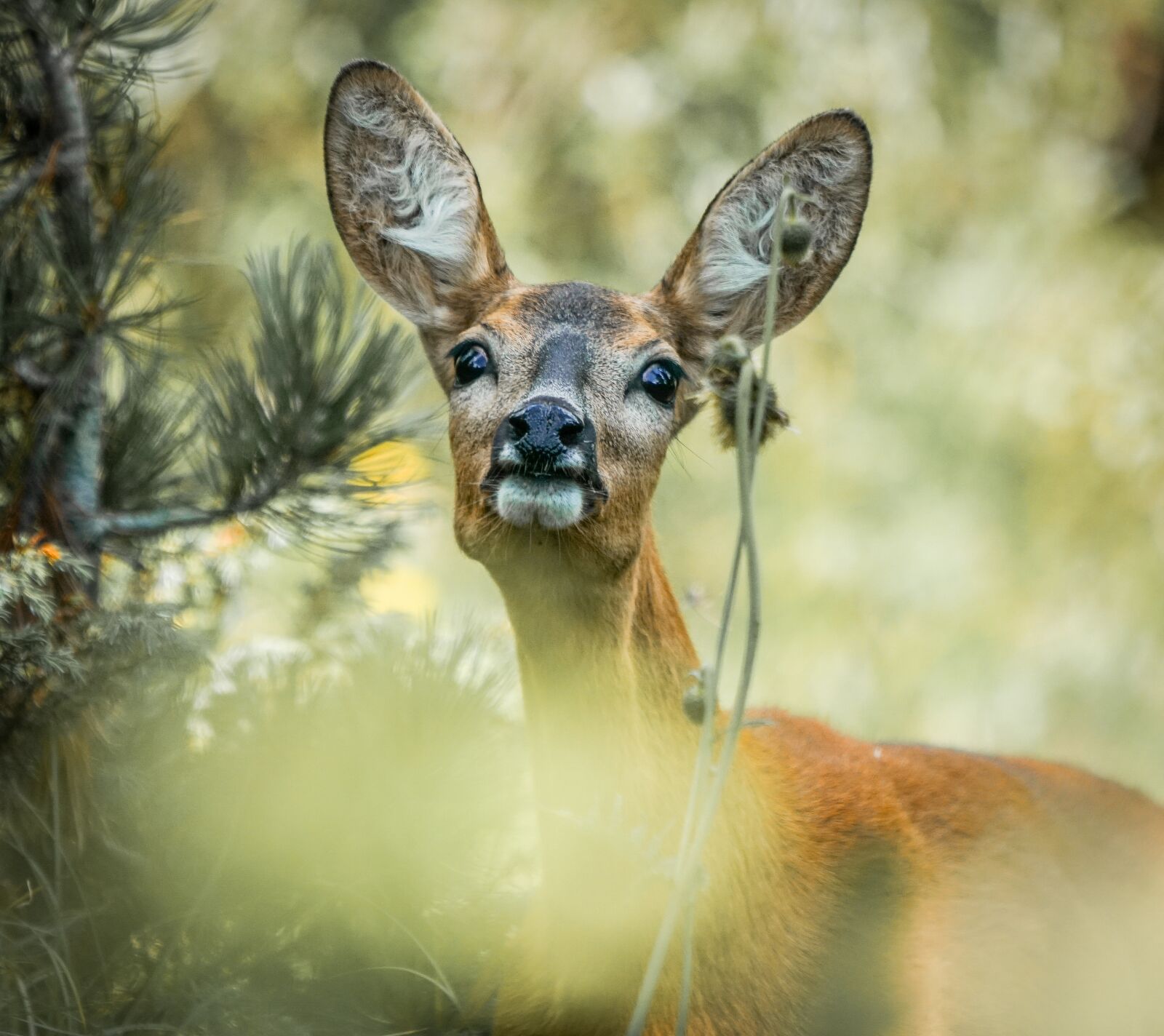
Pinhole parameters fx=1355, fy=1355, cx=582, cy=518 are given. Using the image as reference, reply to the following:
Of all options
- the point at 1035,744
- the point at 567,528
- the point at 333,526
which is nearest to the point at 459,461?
the point at 567,528

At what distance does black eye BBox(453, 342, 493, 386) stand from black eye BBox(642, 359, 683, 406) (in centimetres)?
35

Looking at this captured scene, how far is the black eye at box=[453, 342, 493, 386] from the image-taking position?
3.02 m

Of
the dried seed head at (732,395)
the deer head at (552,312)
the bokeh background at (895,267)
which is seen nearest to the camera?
the dried seed head at (732,395)

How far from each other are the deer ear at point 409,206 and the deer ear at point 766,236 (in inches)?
19.1

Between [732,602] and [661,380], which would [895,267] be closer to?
[661,380]

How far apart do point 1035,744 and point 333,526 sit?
4746 mm

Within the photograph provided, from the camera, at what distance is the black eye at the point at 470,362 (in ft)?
9.91

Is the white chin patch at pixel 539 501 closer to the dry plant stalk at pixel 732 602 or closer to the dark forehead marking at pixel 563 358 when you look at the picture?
the dark forehead marking at pixel 563 358

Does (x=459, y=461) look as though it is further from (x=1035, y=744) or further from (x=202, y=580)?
(x=1035, y=744)

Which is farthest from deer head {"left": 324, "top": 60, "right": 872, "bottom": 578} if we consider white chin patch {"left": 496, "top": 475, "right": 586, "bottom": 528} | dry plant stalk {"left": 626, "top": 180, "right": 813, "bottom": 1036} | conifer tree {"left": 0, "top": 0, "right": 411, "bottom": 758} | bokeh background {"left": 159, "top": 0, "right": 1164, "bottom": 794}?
bokeh background {"left": 159, "top": 0, "right": 1164, "bottom": 794}

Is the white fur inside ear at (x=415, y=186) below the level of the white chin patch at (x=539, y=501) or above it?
above

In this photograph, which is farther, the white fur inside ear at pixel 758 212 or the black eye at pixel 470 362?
the white fur inside ear at pixel 758 212

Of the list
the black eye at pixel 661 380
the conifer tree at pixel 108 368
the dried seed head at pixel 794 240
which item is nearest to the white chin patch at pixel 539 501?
the black eye at pixel 661 380

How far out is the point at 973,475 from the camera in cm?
781
